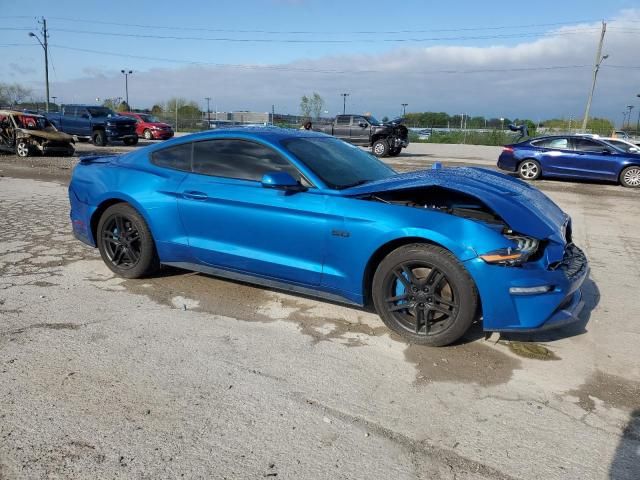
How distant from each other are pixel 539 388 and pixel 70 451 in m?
2.73

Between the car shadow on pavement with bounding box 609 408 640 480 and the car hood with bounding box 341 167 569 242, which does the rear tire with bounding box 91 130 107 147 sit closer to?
the car hood with bounding box 341 167 569 242

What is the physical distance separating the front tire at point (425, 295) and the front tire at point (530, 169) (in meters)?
13.7

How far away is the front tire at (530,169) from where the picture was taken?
16.1 m

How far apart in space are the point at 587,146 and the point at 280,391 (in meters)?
15.3

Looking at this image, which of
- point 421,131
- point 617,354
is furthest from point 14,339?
point 421,131

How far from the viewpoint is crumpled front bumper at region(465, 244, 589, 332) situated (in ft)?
11.3

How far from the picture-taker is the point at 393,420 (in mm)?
2928

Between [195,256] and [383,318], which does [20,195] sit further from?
[383,318]

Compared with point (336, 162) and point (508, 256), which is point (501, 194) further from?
point (336, 162)

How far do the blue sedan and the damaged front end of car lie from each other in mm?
12785

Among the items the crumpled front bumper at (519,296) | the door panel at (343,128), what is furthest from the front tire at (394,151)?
the crumpled front bumper at (519,296)

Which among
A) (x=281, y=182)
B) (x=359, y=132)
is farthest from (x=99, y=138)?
(x=281, y=182)

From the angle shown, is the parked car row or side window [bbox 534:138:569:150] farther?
the parked car row

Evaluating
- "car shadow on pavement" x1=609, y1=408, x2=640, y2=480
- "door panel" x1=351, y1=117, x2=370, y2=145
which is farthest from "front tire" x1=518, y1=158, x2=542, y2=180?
"car shadow on pavement" x1=609, y1=408, x2=640, y2=480
